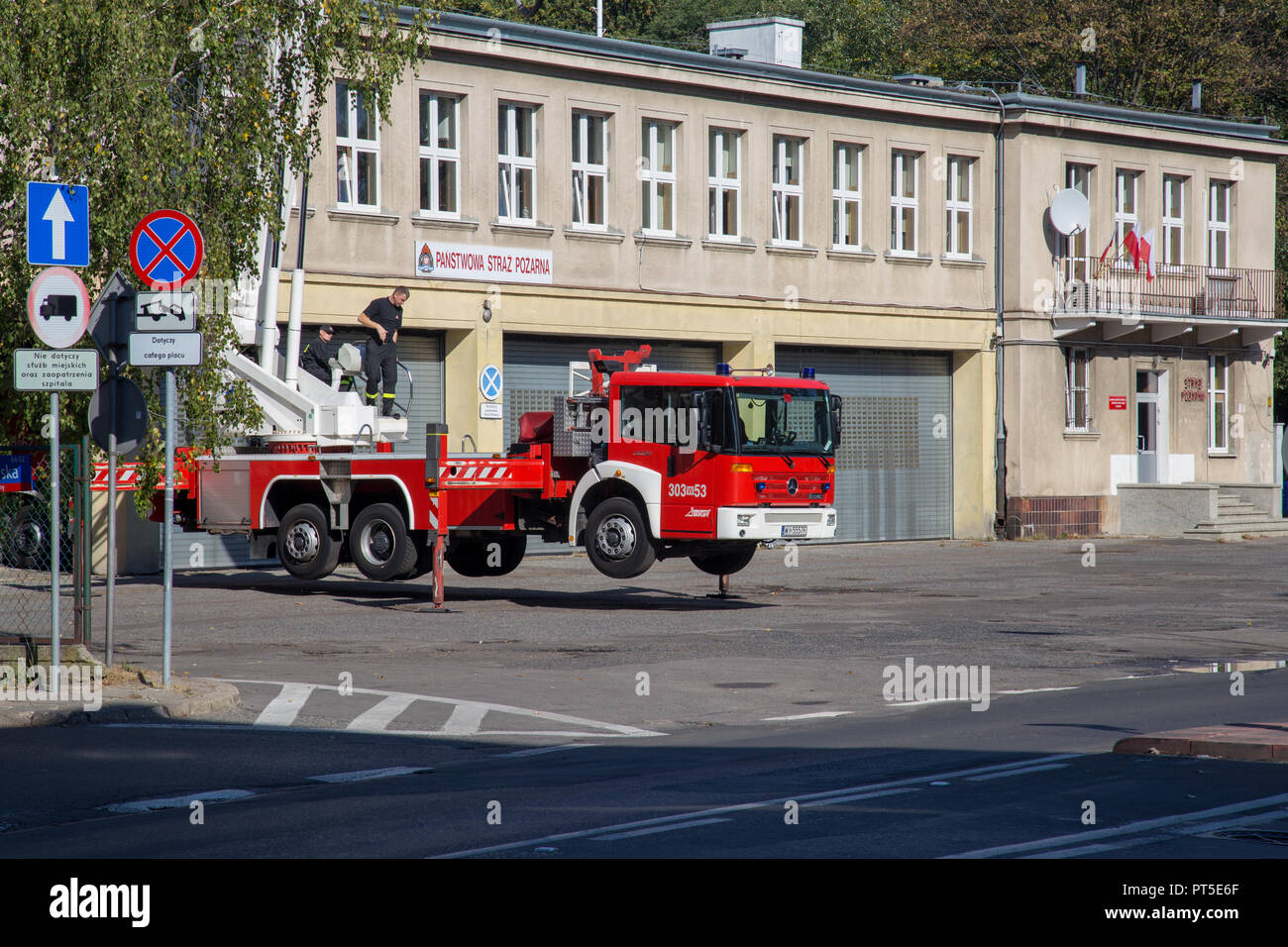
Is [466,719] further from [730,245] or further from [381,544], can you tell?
[730,245]

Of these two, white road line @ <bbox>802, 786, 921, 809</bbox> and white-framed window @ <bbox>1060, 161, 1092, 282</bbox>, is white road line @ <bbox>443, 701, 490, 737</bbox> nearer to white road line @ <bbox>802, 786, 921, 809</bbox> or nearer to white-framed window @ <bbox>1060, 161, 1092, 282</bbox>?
white road line @ <bbox>802, 786, 921, 809</bbox>

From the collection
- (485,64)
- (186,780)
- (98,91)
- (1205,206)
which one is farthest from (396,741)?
(1205,206)

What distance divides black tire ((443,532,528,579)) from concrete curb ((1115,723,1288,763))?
41.1 ft

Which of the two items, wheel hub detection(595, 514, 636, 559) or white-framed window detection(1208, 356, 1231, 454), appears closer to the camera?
wheel hub detection(595, 514, 636, 559)

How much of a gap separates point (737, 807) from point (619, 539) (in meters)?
12.0

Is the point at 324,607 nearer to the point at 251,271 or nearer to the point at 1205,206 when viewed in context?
the point at 251,271

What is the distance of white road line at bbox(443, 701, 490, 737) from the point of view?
11703 mm

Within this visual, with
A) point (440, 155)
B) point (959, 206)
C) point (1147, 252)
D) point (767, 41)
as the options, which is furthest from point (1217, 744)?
point (1147, 252)

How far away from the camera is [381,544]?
21.0m

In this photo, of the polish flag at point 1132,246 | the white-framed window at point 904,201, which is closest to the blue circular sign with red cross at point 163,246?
the white-framed window at point 904,201

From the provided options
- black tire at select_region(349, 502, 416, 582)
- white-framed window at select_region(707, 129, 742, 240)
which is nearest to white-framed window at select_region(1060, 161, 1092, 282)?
white-framed window at select_region(707, 129, 742, 240)

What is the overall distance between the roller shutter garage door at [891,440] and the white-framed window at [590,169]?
5.09 meters

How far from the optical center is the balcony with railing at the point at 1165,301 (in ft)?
123
